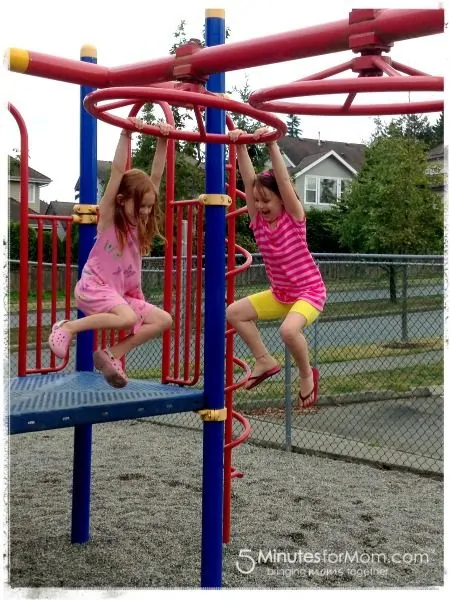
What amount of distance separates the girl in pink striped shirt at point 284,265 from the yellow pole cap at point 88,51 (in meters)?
1.26

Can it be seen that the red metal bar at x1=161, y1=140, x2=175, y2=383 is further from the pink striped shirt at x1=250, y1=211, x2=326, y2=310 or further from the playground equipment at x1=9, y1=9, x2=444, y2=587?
the pink striped shirt at x1=250, y1=211, x2=326, y2=310

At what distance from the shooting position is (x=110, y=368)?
11.5ft

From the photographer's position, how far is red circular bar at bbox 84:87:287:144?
2.80 metres

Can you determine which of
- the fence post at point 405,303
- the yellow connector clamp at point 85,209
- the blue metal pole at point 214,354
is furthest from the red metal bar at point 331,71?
the fence post at point 405,303

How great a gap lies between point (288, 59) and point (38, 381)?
82.1 inches

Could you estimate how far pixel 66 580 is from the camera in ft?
13.4

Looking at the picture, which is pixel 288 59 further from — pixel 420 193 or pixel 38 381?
pixel 420 193

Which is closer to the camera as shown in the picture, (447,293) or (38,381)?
(447,293)

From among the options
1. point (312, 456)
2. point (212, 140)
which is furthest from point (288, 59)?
point (312, 456)

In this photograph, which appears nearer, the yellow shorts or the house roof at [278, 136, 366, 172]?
the yellow shorts

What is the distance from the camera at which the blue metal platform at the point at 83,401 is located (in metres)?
3.21

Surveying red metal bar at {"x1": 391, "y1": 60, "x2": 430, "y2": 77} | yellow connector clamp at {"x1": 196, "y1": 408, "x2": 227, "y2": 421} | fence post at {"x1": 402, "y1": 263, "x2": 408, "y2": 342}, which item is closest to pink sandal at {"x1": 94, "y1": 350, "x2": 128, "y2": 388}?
yellow connector clamp at {"x1": 196, "y1": 408, "x2": 227, "y2": 421}

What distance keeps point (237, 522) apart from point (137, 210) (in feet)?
7.17

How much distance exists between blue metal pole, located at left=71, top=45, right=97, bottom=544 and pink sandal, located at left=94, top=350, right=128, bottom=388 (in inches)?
38.5
